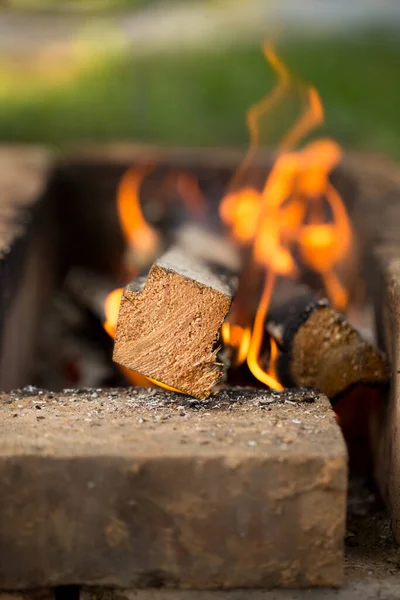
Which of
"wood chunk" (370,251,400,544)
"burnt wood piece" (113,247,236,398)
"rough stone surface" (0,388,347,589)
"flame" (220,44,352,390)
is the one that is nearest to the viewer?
"rough stone surface" (0,388,347,589)

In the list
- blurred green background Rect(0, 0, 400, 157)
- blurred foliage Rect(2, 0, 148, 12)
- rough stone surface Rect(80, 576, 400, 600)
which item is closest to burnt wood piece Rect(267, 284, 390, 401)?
rough stone surface Rect(80, 576, 400, 600)

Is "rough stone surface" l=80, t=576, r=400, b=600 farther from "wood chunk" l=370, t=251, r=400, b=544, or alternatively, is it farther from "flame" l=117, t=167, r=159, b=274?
"flame" l=117, t=167, r=159, b=274

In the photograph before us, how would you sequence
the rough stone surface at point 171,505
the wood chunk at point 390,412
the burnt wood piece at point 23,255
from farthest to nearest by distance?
the burnt wood piece at point 23,255, the wood chunk at point 390,412, the rough stone surface at point 171,505

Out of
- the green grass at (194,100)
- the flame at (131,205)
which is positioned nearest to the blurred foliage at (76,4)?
the green grass at (194,100)

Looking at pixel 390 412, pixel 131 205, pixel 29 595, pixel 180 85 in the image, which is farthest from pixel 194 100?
pixel 29 595

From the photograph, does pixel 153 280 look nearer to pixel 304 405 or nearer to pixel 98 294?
pixel 304 405

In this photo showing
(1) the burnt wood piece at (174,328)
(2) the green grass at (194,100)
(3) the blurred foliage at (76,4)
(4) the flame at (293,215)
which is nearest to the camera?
(1) the burnt wood piece at (174,328)

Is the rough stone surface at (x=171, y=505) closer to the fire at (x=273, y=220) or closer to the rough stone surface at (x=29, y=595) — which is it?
the rough stone surface at (x=29, y=595)
